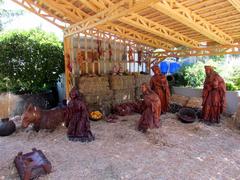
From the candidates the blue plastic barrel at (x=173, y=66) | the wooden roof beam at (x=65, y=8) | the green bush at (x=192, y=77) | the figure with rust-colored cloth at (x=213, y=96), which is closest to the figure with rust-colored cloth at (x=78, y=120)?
the wooden roof beam at (x=65, y=8)

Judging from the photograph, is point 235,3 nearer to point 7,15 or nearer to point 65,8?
point 65,8

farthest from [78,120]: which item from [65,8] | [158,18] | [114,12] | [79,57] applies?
[158,18]

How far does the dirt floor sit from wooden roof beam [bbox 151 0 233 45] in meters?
2.70

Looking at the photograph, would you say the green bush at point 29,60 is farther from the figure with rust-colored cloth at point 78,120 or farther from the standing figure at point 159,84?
the standing figure at point 159,84

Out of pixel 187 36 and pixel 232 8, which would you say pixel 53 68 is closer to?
pixel 187 36

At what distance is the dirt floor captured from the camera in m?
3.13

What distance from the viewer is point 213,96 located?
564 centimetres

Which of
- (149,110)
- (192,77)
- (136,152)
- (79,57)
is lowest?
(136,152)

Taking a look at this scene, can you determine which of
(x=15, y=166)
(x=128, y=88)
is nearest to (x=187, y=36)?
(x=128, y=88)

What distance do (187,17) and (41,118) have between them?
4307 mm

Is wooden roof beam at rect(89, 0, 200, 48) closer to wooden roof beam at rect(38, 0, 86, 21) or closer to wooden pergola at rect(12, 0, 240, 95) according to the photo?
wooden pergola at rect(12, 0, 240, 95)

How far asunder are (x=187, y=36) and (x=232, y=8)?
2.72 meters

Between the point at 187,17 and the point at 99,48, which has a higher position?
the point at 187,17

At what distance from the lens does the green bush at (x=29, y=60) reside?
266 inches
